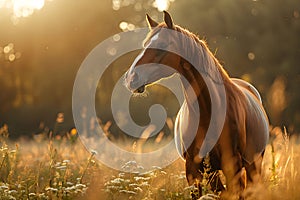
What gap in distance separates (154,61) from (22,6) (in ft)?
92.1

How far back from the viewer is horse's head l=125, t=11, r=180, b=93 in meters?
4.62

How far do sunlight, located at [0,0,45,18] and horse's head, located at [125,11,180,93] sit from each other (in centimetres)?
2578

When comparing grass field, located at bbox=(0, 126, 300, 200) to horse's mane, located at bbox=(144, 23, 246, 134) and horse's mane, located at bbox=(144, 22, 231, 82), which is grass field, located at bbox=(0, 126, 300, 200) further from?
horse's mane, located at bbox=(144, 22, 231, 82)

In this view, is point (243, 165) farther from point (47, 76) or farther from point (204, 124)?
point (47, 76)

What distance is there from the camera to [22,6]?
31125mm

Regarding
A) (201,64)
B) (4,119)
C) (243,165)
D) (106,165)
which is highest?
(201,64)

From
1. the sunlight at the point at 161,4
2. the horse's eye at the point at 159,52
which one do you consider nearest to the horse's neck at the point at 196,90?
the horse's eye at the point at 159,52

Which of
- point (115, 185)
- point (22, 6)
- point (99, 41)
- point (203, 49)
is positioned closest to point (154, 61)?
point (203, 49)

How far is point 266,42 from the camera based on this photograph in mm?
24516

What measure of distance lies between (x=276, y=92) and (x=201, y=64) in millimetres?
1431

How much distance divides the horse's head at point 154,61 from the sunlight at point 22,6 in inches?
1015

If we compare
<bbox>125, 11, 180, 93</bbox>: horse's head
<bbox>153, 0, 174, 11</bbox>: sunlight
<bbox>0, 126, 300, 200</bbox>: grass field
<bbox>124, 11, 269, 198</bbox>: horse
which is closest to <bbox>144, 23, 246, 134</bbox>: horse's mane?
<bbox>124, 11, 269, 198</bbox>: horse

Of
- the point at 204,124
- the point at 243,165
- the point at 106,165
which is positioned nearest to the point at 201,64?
the point at 204,124

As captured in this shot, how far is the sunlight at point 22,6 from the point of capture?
97.5 ft
